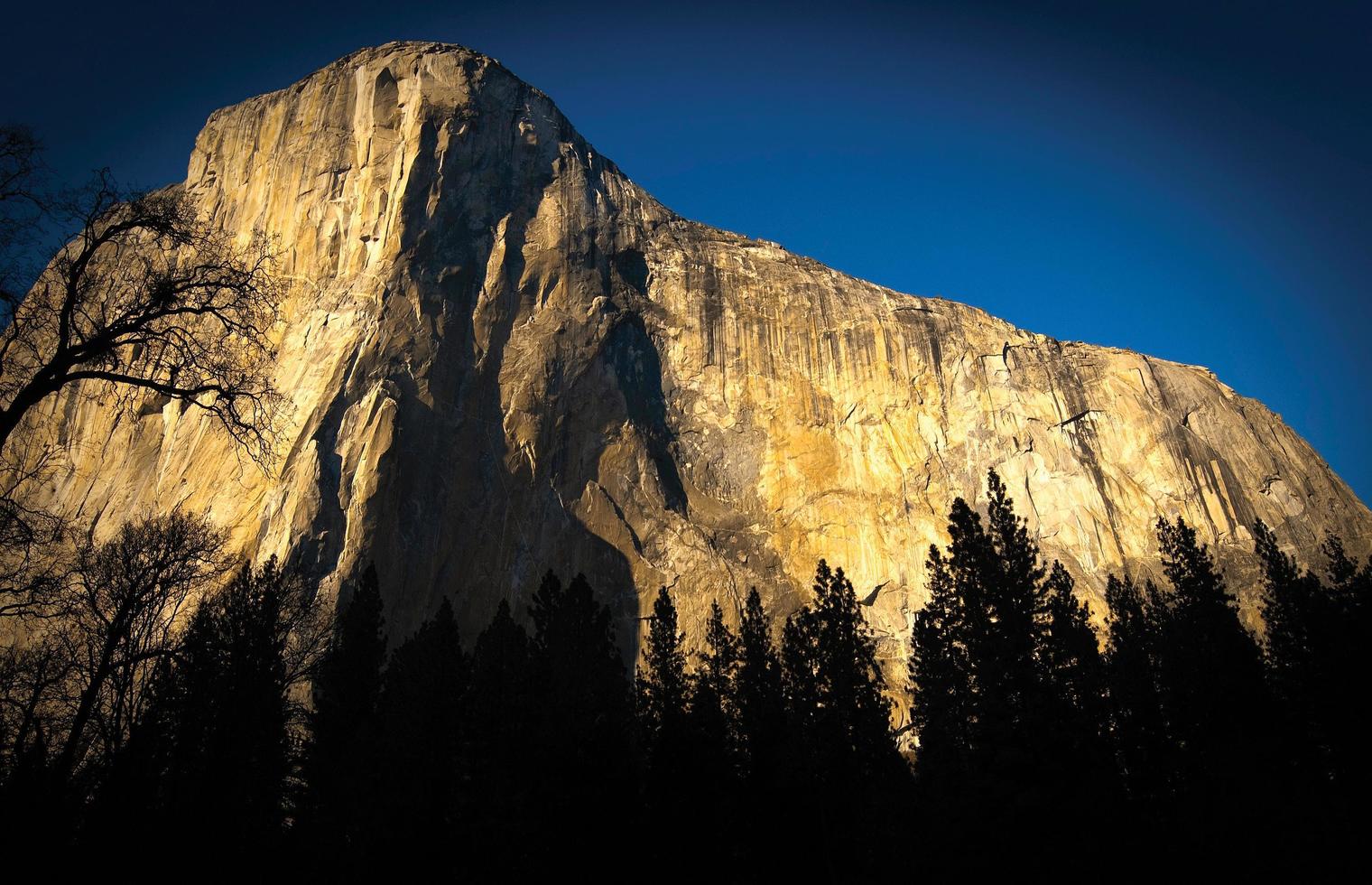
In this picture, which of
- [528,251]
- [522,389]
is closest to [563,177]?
[528,251]

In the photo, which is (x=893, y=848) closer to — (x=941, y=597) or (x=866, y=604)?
(x=941, y=597)

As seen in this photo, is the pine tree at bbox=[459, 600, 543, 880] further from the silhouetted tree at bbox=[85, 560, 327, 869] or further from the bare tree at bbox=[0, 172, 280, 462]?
the bare tree at bbox=[0, 172, 280, 462]

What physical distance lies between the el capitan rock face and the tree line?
2580 centimetres

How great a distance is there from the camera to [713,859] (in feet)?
93.0

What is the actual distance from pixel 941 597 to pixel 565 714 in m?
18.0

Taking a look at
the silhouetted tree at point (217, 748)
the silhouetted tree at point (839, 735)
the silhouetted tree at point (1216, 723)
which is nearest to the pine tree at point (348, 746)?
the silhouetted tree at point (217, 748)

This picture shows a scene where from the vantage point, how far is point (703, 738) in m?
30.1

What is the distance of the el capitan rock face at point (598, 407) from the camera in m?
67.2

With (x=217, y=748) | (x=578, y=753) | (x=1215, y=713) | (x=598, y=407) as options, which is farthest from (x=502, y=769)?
(x=598, y=407)

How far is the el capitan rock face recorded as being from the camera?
67.2 meters

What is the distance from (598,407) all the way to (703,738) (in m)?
51.1

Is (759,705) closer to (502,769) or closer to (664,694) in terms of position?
(664,694)

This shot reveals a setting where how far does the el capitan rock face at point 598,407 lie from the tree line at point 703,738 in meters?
25.8

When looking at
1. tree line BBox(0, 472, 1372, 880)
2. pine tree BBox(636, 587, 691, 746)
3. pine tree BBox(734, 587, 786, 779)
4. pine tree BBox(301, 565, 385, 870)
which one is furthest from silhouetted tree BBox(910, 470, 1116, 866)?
pine tree BBox(301, 565, 385, 870)
